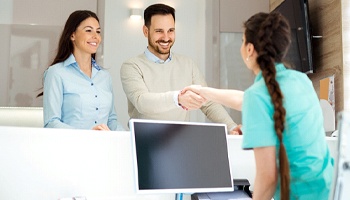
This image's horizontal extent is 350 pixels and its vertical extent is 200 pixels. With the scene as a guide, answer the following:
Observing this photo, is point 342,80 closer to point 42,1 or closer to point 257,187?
point 257,187

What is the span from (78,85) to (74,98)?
8 centimetres

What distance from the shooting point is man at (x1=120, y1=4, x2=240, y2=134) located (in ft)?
9.86

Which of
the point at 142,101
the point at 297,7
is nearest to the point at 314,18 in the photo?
the point at 297,7

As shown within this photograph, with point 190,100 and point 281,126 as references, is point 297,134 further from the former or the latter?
point 190,100

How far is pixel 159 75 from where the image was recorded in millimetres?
3209

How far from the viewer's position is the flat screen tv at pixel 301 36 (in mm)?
3715

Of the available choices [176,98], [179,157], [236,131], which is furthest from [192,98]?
[179,157]

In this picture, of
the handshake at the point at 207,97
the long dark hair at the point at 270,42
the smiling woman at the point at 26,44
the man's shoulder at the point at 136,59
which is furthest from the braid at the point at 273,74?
the smiling woman at the point at 26,44

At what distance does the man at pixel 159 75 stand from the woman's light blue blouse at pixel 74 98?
20 centimetres

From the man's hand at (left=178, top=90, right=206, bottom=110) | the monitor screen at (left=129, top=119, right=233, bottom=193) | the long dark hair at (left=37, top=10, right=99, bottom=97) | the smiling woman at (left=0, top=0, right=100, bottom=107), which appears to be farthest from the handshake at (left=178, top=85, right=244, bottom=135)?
the smiling woman at (left=0, top=0, right=100, bottom=107)

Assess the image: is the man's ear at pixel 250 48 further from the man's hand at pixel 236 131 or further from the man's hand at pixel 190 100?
the man's hand at pixel 236 131

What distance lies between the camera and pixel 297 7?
12.4ft

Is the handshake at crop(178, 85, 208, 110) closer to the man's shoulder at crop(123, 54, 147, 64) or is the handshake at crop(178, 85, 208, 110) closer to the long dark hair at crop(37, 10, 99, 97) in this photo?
A: the man's shoulder at crop(123, 54, 147, 64)

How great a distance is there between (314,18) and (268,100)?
2648 mm
